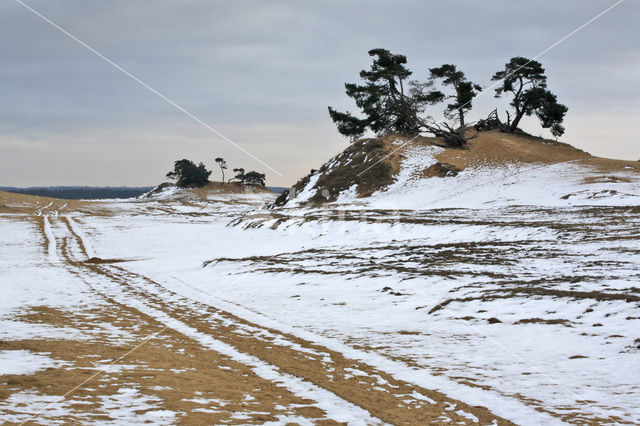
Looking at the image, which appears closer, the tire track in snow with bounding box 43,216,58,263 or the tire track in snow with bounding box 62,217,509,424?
the tire track in snow with bounding box 62,217,509,424

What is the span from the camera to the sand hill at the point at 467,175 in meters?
34.5

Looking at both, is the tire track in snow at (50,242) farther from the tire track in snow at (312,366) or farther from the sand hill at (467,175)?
the sand hill at (467,175)

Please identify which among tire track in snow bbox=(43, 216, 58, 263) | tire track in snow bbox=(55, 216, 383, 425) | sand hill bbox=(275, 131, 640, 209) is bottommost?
tire track in snow bbox=(43, 216, 58, 263)

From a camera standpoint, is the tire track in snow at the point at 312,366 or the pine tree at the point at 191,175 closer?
the tire track in snow at the point at 312,366

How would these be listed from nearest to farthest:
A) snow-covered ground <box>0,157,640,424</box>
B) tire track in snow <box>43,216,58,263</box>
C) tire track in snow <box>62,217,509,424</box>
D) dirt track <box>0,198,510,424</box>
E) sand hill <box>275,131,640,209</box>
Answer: dirt track <box>0,198,510,424</box>
tire track in snow <box>62,217,509,424</box>
snow-covered ground <box>0,157,640,424</box>
tire track in snow <box>43,216,58,263</box>
sand hill <box>275,131,640,209</box>

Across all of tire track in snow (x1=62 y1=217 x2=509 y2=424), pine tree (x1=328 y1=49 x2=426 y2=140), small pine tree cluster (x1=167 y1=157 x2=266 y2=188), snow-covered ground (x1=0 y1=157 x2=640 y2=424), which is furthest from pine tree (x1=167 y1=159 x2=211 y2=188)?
tire track in snow (x1=62 y1=217 x2=509 y2=424)

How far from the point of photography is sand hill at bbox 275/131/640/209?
113ft

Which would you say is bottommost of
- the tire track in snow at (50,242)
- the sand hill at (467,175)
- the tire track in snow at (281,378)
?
the tire track in snow at (50,242)

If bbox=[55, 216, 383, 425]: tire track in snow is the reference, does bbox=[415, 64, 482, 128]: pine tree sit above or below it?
above

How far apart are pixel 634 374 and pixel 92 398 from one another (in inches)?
265

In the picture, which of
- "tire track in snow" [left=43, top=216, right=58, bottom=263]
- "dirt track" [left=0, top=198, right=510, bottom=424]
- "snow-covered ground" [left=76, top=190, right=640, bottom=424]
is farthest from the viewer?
"tire track in snow" [left=43, top=216, right=58, bottom=263]

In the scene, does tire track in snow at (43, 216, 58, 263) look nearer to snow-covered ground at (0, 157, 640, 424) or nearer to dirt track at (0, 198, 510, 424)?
snow-covered ground at (0, 157, 640, 424)

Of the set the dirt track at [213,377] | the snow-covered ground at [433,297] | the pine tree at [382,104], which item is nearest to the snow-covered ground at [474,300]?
the snow-covered ground at [433,297]

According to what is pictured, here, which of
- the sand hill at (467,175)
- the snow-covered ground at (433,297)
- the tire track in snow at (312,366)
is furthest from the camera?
the sand hill at (467,175)
